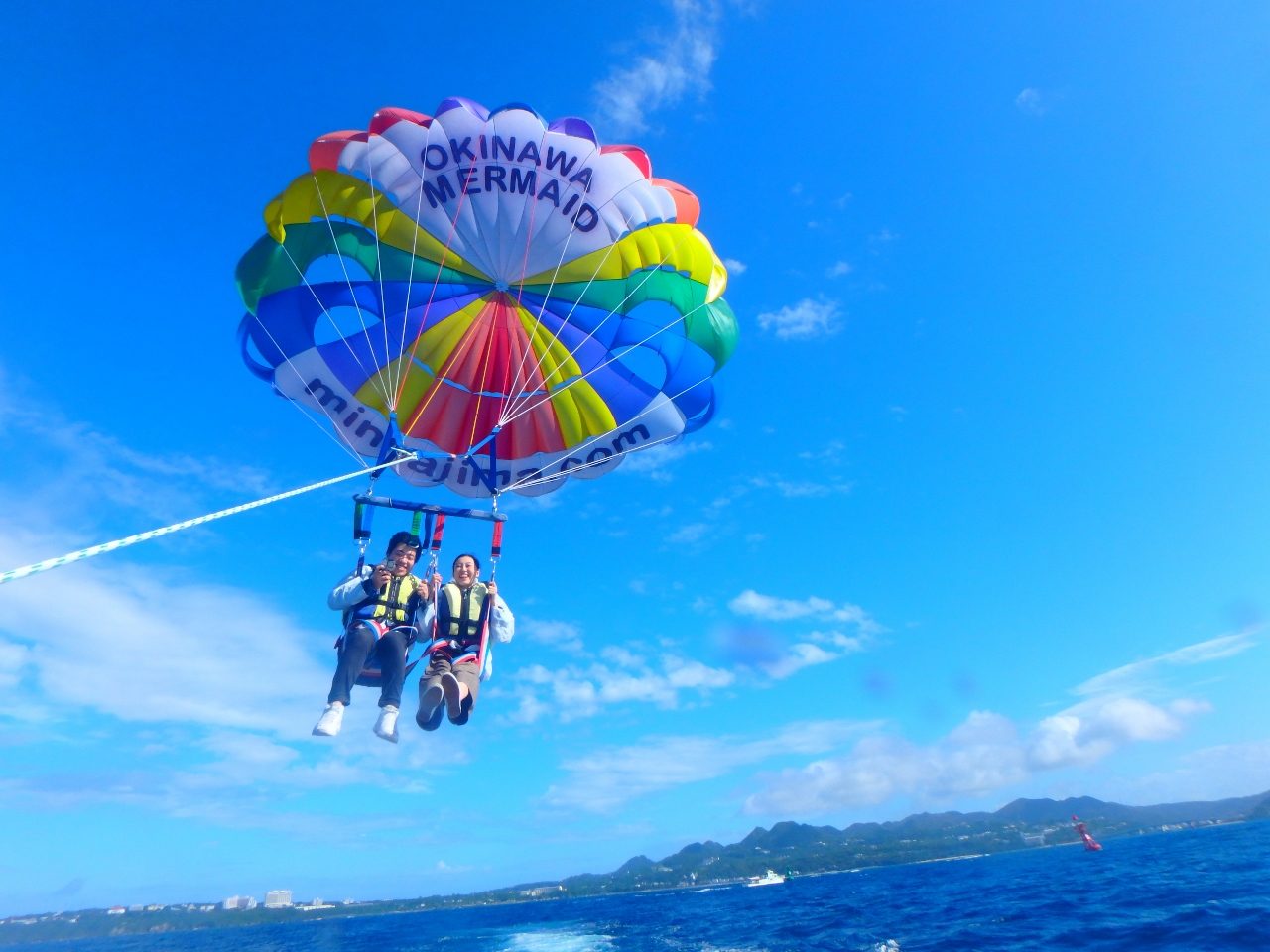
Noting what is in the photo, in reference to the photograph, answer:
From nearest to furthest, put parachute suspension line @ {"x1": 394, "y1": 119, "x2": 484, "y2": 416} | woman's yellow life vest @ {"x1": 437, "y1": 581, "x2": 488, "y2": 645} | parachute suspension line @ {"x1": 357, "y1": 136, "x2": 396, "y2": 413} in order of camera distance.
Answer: woman's yellow life vest @ {"x1": 437, "y1": 581, "x2": 488, "y2": 645} → parachute suspension line @ {"x1": 357, "y1": 136, "x2": 396, "y2": 413} → parachute suspension line @ {"x1": 394, "y1": 119, "x2": 484, "y2": 416}

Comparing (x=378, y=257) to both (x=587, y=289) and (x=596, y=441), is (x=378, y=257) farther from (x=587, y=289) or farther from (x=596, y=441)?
(x=596, y=441)

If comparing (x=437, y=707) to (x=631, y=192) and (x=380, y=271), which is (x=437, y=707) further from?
(x=631, y=192)

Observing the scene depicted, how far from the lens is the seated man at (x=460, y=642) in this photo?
Answer: 6.13m

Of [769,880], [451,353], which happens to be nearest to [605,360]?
[451,353]

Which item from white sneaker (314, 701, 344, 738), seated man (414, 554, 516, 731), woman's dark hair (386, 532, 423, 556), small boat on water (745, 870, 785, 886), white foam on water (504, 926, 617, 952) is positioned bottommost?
small boat on water (745, 870, 785, 886)

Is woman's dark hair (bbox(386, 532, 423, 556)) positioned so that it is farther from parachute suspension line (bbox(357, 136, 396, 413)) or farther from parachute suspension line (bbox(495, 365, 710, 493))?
parachute suspension line (bbox(495, 365, 710, 493))

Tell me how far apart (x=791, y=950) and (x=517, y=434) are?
16.2 meters

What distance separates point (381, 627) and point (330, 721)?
0.88m

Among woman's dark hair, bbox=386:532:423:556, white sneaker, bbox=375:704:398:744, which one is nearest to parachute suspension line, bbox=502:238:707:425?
woman's dark hair, bbox=386:532:423:556

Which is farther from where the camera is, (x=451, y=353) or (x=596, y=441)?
(x=596, y=441)

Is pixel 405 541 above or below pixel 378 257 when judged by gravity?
below

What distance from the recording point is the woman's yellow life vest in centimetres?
648

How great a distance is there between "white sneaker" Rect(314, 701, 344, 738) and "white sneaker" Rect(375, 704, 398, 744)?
0.38 m

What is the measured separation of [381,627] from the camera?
604cm
